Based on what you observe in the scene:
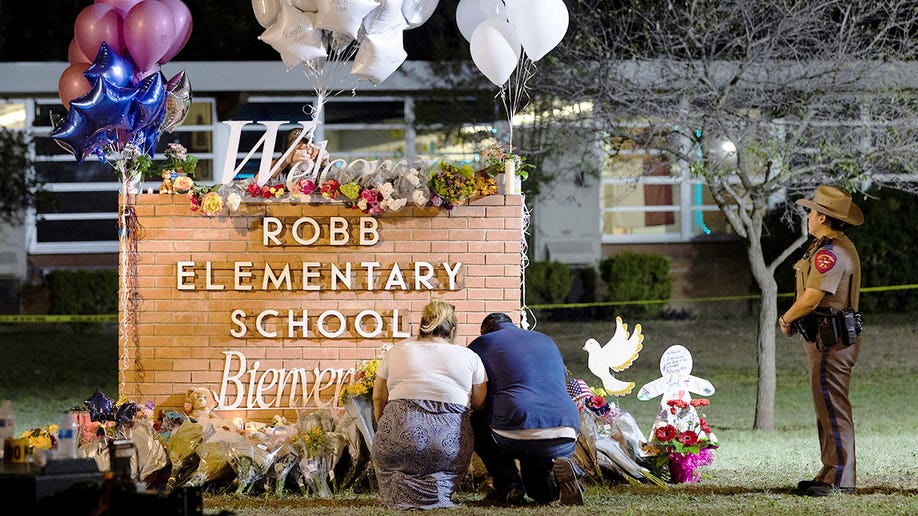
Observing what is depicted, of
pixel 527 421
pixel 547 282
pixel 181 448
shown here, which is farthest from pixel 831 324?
pixel 547 282

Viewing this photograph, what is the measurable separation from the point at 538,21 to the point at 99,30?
3.23 metres

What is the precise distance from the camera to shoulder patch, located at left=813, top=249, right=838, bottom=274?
7727 millimetres

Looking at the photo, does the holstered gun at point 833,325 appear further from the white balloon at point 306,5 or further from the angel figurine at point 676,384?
the white balloon at point 306,5

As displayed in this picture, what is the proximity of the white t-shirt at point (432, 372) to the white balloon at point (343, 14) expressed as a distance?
268cm

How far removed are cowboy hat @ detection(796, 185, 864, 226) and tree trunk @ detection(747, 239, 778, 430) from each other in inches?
173

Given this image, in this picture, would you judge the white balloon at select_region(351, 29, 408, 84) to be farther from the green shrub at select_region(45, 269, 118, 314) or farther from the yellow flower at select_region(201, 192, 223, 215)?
the green shrub at select_region(45, 269, 118, 314)

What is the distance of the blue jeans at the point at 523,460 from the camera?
7.62 meters

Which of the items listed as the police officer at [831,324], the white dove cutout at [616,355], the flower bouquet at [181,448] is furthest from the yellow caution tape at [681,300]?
the police officer at [831,324]

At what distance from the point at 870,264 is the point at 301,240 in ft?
45.1

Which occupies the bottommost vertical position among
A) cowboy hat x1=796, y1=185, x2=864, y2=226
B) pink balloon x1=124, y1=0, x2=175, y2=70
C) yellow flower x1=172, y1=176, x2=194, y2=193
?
cowboy hat x1=796, y1=185, x2=864, y2=226

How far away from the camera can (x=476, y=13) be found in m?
9.66

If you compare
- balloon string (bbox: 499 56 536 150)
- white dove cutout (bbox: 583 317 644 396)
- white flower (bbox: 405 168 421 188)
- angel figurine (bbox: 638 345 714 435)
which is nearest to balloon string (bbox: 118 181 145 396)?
white flower (bbox: 405 168 421 188)

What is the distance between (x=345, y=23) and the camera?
901 centimetres

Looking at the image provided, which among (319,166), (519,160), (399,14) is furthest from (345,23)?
(519,160)
